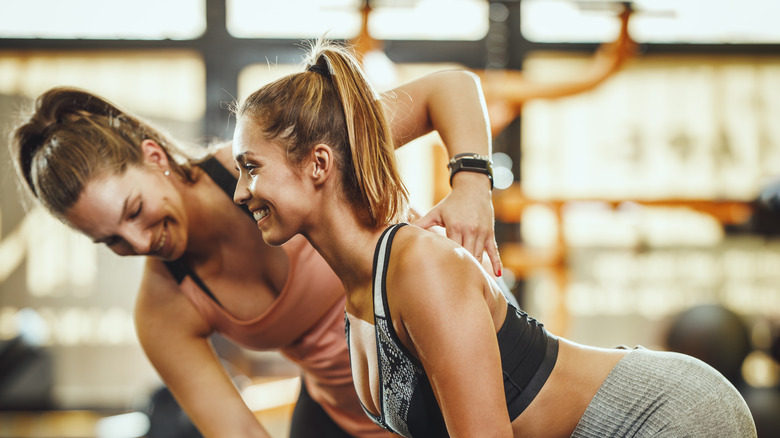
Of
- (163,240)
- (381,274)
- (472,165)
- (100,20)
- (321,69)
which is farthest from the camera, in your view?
(100,20)

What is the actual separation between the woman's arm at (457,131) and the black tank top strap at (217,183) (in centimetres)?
37

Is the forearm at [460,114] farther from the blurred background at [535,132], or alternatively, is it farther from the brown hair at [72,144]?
the blurred background at [535,132]

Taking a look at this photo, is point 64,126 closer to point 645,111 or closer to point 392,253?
point 392,253

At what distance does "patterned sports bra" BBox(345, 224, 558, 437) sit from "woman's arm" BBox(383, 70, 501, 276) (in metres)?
0.13

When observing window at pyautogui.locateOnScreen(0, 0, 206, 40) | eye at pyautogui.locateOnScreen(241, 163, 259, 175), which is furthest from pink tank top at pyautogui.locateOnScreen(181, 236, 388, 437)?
window at pyautogui.locateOnScreen(0, 0, 206, 40)

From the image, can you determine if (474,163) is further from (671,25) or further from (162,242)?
(671,25)

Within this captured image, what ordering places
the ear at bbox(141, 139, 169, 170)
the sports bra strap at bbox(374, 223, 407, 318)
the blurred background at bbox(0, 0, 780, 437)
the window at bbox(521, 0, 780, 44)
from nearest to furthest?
1. the sports bra strap at bbox(374, 223, 407, 318)
2. the ear at bbox(141, 139, 169, 170)
3. the blurred background at bbox(0, 0, 780, 437)
4. the window at bbox(521, 0, 780, 44)

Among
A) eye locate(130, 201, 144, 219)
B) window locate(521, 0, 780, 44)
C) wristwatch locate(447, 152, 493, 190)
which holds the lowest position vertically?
eye locate(130, 201, 144, 219)

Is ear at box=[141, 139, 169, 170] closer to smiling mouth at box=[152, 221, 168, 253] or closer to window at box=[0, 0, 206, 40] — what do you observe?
smiling mouth at box=[152, 221, 168, 253]

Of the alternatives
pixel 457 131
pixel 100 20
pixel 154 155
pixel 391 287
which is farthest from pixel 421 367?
pixel 100 20

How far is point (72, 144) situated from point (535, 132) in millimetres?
3803

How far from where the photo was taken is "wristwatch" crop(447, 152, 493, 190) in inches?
46.4

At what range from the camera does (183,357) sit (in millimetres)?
1396

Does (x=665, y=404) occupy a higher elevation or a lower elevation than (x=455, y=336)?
lower
